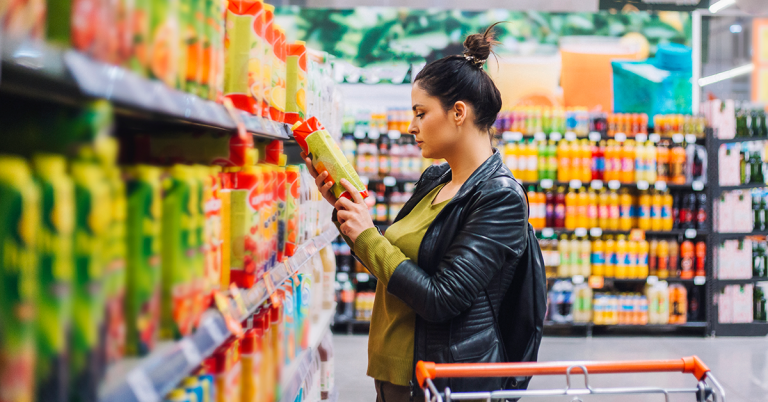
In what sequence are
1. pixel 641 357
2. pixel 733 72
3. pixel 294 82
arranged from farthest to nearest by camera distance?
pixel 733 72 → pixel 641 357 → pixel 294 82

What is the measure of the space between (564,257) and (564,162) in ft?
3.23

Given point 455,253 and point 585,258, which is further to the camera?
point 585,258

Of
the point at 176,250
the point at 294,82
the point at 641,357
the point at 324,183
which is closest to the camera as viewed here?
the point at 176,250

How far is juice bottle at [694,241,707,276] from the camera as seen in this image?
5867 millimetres

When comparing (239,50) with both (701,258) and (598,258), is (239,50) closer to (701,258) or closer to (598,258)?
(598,258)

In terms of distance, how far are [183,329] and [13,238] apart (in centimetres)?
39

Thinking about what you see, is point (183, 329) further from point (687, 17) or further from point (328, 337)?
point (687, 17)

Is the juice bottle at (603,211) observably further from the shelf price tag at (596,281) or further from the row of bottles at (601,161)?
the shelf price tag at (596,281)

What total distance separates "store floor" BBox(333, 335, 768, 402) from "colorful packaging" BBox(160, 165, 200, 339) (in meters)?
3.14

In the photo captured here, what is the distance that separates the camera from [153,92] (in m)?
0.78

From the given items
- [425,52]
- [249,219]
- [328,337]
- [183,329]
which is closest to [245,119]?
[249,219]

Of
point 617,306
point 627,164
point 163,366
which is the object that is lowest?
point 617,306

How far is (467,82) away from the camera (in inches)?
66.0

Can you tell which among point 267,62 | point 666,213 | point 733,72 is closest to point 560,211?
point 666,213
